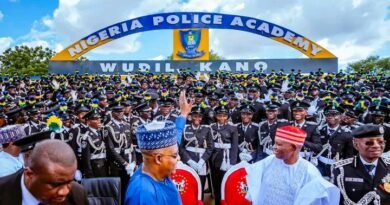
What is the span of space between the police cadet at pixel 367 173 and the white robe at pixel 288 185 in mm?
199

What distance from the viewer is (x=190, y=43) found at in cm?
2395

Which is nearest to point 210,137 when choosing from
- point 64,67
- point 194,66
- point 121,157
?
point 121,157

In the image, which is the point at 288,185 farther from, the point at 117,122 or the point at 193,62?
the point at 193,62

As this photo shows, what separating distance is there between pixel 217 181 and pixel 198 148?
2.25ft

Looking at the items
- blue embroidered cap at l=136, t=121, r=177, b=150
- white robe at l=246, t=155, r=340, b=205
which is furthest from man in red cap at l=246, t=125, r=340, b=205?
blue embroidered cap at l=136, t=121, r=177, b=150

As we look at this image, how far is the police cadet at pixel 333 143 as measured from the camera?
20.3 feet

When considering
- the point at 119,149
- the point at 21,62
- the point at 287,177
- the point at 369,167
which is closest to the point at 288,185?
the point at 287,177

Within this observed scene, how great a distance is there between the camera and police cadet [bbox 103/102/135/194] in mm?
6059

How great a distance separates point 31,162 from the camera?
187 cm

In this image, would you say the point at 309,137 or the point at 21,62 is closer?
the point at 309,137

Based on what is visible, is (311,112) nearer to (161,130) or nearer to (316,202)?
(316,202)

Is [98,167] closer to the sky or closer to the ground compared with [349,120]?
closer to the ground

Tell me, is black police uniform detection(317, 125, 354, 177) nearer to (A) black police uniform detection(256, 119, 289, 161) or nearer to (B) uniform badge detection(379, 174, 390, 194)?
(A) black police uniform detection(256, 119, 289, 161)

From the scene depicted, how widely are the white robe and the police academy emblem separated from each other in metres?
20.6
